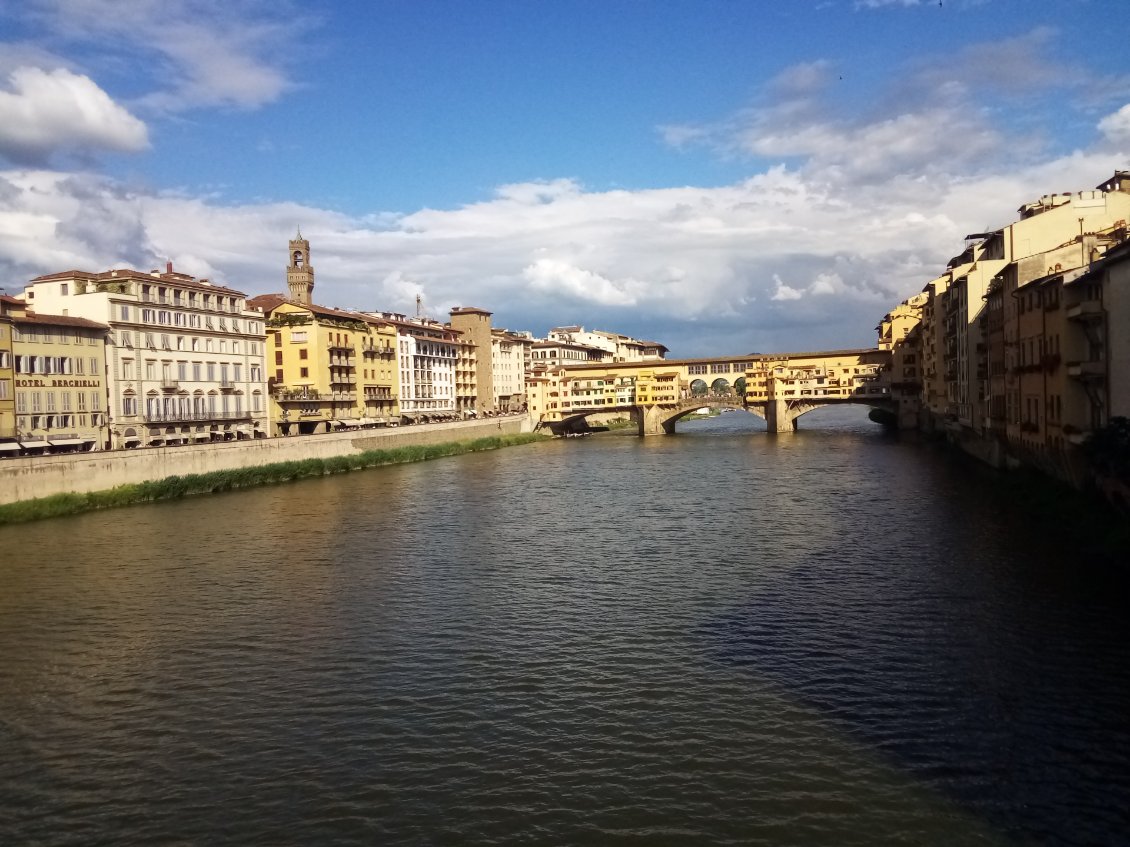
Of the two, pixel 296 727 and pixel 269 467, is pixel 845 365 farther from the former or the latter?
pixel 296 727

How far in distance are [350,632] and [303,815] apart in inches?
305

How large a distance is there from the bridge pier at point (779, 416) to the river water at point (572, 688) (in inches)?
2063

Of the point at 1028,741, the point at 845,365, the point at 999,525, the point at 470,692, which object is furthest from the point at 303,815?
the point at 845,365

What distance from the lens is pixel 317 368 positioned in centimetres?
7069

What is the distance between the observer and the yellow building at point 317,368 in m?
69.1

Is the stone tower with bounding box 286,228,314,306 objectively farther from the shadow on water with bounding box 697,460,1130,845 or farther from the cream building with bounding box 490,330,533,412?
the shadow on water with bounding box 697,460,1130,845

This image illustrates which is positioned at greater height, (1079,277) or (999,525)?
(1079,277)

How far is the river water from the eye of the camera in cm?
1108

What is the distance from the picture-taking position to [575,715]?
14016 mm

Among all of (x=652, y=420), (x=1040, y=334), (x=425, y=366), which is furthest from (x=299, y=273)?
(x=1040, y=334)

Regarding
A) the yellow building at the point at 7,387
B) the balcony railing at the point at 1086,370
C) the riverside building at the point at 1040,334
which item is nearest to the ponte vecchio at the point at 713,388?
the riverside building at the point at 1040,334

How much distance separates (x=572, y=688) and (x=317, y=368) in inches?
2332

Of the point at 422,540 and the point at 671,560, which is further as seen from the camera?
the point at 422,540

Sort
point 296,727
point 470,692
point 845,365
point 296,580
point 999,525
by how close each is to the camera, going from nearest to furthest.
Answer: point 296,727, point 470,692, point 296,580, point 999,525, point 845,365
